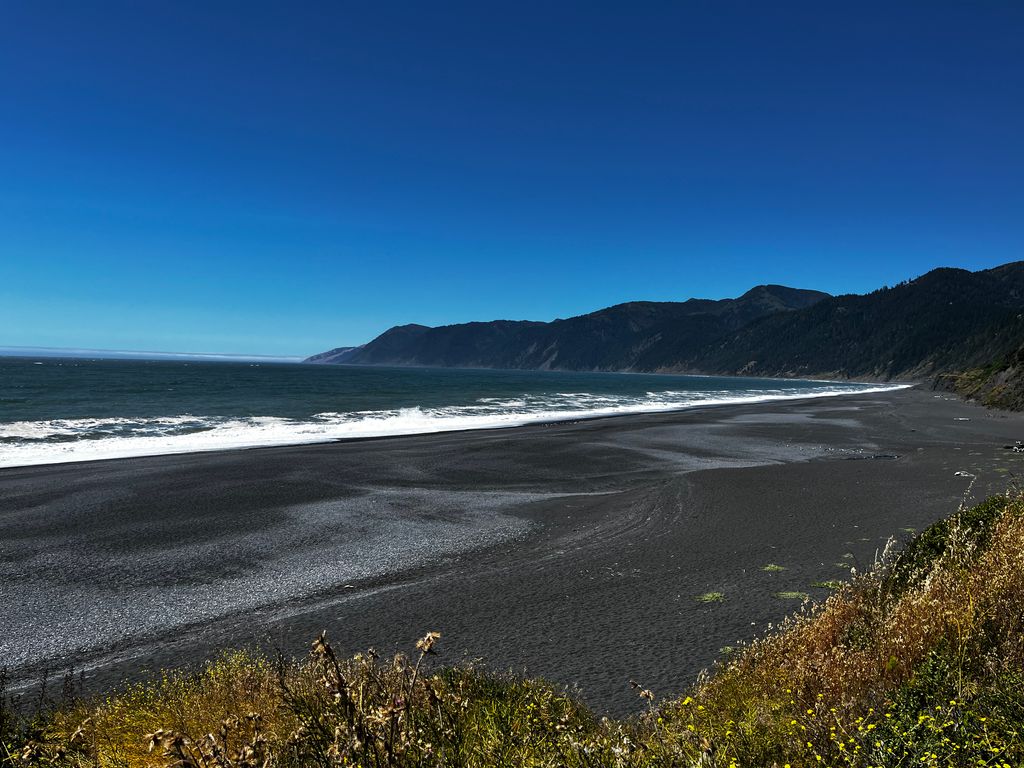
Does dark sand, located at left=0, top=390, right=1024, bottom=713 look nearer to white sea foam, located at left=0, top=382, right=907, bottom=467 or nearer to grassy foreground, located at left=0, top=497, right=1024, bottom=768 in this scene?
grassy foreground, located at left=0, top=497, right=1024, bottom=768

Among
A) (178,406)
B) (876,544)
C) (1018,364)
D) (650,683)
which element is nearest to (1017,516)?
(876,544)

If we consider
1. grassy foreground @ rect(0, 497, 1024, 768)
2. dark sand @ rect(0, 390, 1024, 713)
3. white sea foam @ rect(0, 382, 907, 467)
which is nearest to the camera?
grassy foreground @ rect(0, 497, 1024, 768)

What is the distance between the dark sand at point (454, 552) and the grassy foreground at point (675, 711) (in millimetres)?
942

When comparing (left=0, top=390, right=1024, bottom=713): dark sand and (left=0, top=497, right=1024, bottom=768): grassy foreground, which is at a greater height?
(left=0, top=497, right=1024, bottom=768): grassy foreground

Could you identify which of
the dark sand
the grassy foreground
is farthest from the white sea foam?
the grassy foreground

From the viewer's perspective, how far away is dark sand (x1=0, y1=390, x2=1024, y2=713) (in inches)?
236

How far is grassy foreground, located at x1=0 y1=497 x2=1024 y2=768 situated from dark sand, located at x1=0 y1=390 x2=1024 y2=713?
94cm

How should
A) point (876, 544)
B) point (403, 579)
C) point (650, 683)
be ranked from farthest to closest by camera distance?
1. point (876, 544)
2. point (403, 579)
3. point (650, 683)

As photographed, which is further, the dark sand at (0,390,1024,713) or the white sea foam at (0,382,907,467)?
the white sea foam at (0,382,907,467)

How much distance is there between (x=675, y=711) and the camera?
376 cm

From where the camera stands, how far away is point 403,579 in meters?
7.95

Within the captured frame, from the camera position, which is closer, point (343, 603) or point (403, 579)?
point (343, 603)

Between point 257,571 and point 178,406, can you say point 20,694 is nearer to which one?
point 257,571

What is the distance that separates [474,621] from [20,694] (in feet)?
13.4
